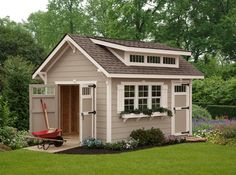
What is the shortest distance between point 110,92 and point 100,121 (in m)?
1.25

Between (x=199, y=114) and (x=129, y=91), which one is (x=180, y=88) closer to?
(x=129, y=91)

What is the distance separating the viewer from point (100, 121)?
55.0 feet

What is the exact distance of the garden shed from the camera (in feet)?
54.4

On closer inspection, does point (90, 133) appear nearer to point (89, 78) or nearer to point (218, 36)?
point (89, 78)

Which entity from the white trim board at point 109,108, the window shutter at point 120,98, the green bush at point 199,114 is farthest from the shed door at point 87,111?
the green bush at point 199,114

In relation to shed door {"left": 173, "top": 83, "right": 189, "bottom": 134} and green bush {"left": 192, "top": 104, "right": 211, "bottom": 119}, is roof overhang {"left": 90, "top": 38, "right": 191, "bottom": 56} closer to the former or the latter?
shed door {"left": 173, "top": 83, "right": 189, "bottom": 134}

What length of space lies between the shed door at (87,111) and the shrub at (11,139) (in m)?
2.37

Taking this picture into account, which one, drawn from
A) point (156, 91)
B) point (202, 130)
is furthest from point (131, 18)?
point (156, 91)

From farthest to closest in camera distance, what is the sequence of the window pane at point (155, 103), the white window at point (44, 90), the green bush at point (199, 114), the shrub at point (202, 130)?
the green bush at point (199, 114), the shrub at point (202, 130), the window pane at point (155, 103), the white window at point (44, 90)

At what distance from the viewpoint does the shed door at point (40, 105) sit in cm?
1697

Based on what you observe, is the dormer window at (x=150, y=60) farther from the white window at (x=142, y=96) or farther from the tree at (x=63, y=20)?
the tree at (x=63, y=20)

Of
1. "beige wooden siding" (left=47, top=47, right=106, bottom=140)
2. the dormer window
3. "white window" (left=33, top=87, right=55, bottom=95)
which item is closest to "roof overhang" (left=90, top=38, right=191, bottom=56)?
the dormer window

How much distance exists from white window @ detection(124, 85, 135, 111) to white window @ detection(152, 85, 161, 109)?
1253 millimetres

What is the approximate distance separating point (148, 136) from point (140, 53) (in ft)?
11.5
